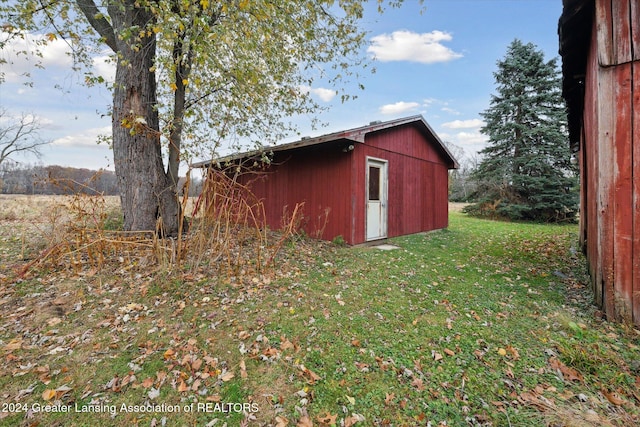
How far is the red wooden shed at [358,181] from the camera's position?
709 cm

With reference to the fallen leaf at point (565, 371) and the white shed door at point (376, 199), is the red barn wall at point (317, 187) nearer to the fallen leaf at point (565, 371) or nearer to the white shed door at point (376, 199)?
the white shed door at point (376, 199)

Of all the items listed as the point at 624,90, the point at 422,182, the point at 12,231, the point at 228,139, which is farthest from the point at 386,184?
the point at 12,231

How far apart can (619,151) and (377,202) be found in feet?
16.7

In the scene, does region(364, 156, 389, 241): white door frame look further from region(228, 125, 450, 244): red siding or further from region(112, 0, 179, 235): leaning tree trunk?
region(112, 0, 179, 235): leaning tree trunk

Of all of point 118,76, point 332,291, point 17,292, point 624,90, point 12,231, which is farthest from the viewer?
point 12,231

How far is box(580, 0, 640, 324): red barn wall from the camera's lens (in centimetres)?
307

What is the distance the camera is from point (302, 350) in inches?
111

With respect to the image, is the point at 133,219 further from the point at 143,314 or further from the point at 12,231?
the point at 12,231

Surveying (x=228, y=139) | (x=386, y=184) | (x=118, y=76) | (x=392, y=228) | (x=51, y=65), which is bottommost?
(x=392, y=228)

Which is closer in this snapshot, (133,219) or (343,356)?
(343,356)

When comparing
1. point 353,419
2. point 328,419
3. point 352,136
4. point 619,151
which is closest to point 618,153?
point 619,151

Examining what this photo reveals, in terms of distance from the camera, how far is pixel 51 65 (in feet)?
18.2

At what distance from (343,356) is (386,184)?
6.11 m

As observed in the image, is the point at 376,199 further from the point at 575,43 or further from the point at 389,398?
the point at 389,398
